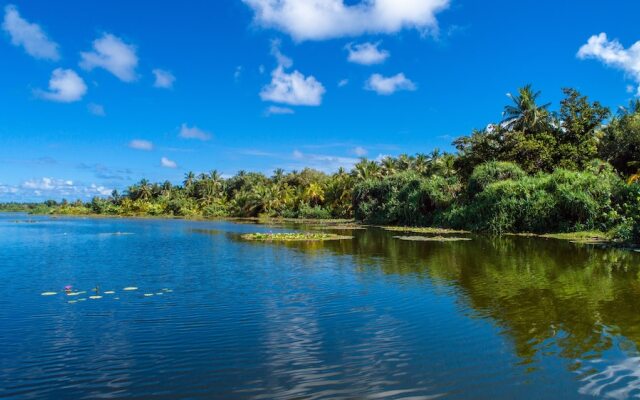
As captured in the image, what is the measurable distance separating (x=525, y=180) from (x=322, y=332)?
34.4 metres

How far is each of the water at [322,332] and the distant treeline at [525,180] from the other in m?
17.1

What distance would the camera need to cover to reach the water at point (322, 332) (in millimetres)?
6688

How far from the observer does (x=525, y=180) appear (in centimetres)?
3903

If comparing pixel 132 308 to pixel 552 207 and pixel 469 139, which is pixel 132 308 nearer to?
pixel 552 207

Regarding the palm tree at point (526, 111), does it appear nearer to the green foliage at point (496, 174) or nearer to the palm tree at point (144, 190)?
the green foliage at point (496, 174)

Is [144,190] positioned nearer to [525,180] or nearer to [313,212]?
[313,212]

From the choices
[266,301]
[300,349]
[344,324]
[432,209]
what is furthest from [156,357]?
[432,209]

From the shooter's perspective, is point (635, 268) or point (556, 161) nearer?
point (635, 268)

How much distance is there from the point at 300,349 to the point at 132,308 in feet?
17.0

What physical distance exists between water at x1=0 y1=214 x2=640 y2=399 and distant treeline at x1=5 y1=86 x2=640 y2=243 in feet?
56.1

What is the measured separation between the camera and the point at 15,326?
31.9 feet

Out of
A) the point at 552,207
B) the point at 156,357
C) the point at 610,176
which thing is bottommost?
the point at 156,357

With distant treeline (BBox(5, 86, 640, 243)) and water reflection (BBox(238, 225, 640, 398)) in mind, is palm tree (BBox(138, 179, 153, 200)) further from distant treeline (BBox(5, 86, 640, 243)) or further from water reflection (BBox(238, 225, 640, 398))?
water reflection (BBox(238, 225, 640, 398))

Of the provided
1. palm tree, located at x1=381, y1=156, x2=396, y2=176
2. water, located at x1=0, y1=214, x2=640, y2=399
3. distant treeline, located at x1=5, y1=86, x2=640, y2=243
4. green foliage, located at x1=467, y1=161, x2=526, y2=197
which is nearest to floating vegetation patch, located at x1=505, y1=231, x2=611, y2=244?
distant treeline, located at x1=5, y1=86, x2=640, y2=243
